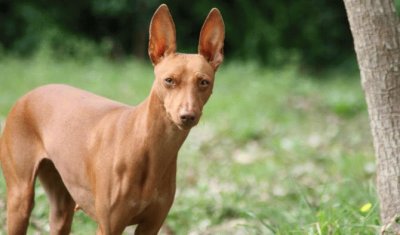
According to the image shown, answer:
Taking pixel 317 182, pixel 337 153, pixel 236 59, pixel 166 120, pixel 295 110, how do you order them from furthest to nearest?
pixel 236 59 → pixel 295 110 → pixel 337 153 → pixel 317 182 → pixel 166 120

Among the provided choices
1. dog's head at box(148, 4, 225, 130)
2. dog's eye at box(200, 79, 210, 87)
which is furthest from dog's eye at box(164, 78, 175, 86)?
dog's eye at box(200, 79, 210, 87)

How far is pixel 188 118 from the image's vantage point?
3.66 metres

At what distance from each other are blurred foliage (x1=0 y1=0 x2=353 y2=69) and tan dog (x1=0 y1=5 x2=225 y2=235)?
12.3m

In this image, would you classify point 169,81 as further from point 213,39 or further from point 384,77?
point 384,77

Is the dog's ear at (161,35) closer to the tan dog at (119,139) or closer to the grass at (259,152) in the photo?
the tan dog at (119,139)

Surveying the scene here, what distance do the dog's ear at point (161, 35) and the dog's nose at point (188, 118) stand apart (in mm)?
510

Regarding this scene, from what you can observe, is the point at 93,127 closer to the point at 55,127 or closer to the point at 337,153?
the point at 55,127

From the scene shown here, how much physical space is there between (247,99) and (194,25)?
7.66 meters

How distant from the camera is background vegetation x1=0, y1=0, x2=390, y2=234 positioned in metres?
6.18

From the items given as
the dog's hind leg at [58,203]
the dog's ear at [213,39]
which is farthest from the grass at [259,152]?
the dog's ear at [213,39]

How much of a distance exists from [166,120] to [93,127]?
55 centimetres

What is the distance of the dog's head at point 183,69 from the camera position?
147 inches

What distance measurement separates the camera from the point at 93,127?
4316 millimetres

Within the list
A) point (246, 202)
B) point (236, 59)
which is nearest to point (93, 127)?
point (246, 202)
